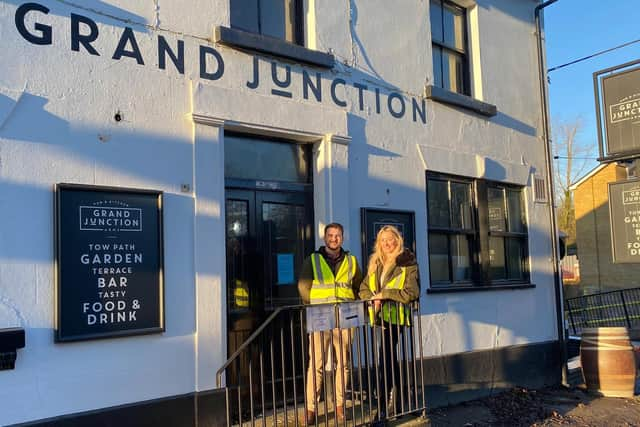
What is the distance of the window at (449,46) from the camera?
7.90 m

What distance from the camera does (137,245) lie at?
4691 millimetres

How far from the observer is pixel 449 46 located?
805 cm

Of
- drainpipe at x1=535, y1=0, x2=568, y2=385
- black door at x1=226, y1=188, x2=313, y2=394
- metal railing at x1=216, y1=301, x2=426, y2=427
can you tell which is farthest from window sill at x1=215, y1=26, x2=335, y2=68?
drainpipe at x1=535, y1=0, x2=568, y2=385

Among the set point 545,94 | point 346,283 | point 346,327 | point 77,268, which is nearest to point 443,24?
point 545,94

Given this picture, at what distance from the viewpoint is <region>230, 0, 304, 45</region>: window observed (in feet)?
19.0

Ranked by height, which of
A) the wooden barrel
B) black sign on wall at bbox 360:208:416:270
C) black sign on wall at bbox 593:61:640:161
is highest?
black sign on wall at bbox 593:61:640:161

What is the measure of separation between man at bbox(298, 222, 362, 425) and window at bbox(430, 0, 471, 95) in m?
3.46

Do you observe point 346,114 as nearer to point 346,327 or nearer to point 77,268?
point 346,327

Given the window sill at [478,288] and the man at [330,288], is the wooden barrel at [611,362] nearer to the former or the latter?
the window sill at [478,288]

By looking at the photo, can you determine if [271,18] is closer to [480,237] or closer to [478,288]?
[480,237]

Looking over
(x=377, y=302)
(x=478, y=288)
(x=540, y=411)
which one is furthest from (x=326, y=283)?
→ (x=540, y=411)

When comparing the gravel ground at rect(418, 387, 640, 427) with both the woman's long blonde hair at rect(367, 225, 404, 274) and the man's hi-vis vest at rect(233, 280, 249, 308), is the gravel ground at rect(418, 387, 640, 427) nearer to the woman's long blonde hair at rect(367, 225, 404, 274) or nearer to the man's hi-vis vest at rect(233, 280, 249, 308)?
the woman's long blonde hair at rect(367, 225, 404, 274)

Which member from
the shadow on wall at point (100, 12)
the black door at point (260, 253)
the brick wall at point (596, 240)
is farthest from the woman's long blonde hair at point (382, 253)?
the brick wall at point (596, 240)

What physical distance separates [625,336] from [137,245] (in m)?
6.53
